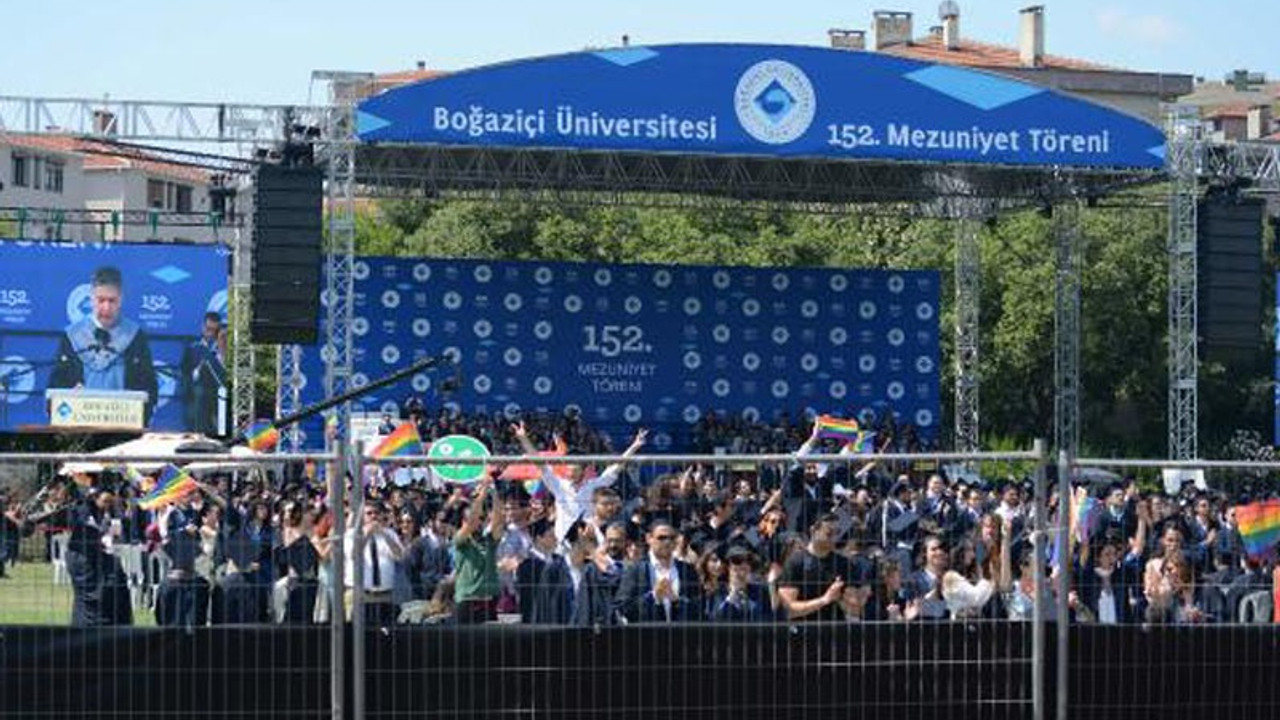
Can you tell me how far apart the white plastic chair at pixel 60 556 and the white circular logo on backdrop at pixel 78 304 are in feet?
99.6

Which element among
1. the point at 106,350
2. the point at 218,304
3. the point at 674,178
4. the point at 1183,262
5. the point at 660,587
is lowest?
the point at 660,587

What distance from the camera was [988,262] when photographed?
58156mm

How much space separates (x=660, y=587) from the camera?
952 centimetres

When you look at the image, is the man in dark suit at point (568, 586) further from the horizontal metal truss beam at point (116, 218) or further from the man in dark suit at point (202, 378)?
the man in dark suit at point (202, 378)

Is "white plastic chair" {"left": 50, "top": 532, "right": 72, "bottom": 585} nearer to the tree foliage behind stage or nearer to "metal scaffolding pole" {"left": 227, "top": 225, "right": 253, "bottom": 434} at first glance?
"metal scaffolding pole" {"left": 227, "top": 225, "right": 253, "bottom": 434}

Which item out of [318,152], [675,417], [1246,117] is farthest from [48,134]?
[1246,117]

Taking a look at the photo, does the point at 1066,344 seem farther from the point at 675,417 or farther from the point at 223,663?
the point at 223,663

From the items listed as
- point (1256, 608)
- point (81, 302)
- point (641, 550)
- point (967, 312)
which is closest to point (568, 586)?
point (641, 550)

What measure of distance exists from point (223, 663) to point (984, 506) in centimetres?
364

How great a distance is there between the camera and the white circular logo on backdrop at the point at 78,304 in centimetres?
3859

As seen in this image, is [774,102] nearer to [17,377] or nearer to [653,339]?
[653,339]

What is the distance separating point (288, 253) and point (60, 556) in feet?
62.7

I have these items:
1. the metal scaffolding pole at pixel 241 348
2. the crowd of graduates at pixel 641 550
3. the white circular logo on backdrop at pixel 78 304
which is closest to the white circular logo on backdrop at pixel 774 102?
the metal scaffolding pole at pixel 241 348

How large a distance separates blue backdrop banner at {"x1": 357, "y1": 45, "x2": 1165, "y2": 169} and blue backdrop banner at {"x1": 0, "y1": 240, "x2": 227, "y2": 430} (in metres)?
10.4
